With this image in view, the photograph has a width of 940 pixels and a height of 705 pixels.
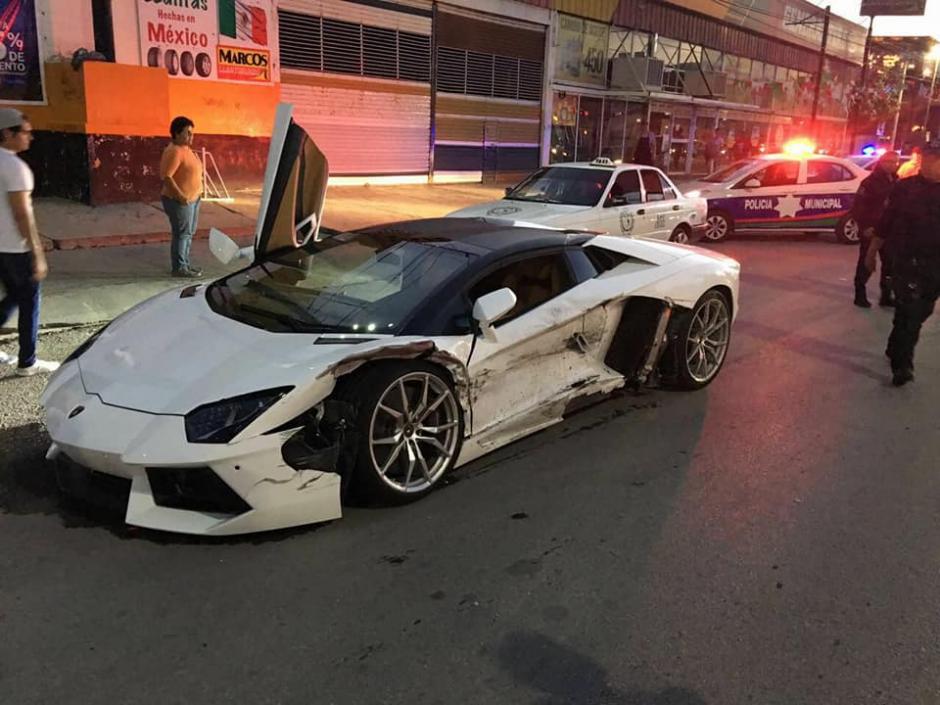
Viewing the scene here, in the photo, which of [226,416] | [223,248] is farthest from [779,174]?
[226,416]

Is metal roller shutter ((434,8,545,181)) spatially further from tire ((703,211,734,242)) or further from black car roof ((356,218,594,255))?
black car roof ((356,218,594,255))

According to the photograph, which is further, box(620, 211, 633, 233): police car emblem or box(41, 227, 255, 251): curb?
box(620, 211, 633, 233): police car emblem

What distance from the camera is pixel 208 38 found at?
48.3 ft

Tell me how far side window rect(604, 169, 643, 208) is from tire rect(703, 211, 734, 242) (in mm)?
3672

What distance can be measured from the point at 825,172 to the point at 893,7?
26.2 meters

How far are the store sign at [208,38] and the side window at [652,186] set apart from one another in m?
8.69

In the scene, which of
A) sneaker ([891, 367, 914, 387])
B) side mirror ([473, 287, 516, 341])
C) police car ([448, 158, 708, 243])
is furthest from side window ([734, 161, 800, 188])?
side mirror ([473, 287, 516, 341])

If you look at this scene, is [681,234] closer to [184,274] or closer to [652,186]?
[652,186]

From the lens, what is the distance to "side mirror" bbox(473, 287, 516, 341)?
3.83 metres

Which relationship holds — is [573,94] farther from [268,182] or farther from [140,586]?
[140,586]

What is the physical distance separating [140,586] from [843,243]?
48.7ft

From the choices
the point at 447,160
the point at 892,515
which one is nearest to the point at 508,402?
the point at 892,515

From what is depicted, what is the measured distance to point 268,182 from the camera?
490 centimetres

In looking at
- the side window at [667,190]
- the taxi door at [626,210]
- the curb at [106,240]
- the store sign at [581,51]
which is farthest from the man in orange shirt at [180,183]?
the store sign at [581,51]
